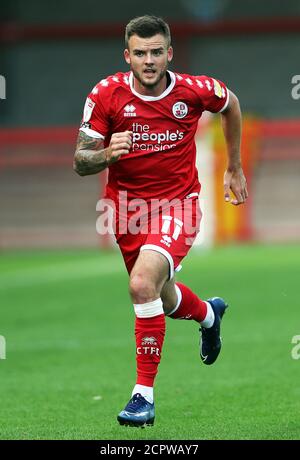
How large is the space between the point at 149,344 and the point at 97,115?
1415 millimetres

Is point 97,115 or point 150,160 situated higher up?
point 97,115

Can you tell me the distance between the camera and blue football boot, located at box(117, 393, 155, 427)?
6.45m

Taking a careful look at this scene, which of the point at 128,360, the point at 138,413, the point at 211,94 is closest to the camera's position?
the point at 138,413

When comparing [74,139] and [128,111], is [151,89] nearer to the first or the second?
[128,111]

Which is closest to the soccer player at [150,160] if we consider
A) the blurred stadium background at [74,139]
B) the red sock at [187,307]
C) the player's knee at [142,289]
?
the player's knee at [142,289]

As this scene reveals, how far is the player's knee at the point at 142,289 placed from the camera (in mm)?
6691

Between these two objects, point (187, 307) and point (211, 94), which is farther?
point (187, 307)

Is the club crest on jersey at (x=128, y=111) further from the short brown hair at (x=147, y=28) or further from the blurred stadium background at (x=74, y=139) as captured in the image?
the blurred stadium background at (x=74, y=139)

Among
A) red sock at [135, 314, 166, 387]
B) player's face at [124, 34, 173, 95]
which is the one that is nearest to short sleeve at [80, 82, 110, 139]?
player's face at [124, 34, 173, 95]

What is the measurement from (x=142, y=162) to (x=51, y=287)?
8316 mm

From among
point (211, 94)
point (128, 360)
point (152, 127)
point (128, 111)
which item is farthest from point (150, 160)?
point (128, 360)

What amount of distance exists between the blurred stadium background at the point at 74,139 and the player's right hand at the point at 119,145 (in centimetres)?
157

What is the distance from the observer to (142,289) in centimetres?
670
